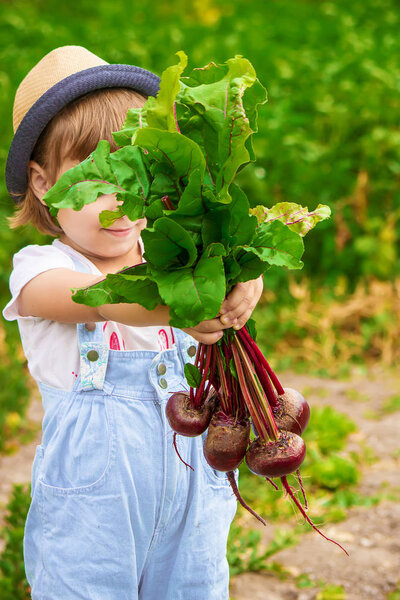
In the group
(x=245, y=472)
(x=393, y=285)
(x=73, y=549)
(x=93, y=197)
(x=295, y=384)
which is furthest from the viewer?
(x=393, y=285)

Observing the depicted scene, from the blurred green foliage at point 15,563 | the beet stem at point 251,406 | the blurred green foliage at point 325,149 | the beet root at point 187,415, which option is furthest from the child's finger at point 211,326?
the blurred green foliage at point 325,149

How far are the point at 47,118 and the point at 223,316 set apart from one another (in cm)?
70

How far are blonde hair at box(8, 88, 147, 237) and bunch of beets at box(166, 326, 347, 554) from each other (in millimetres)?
586

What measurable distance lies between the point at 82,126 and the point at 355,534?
2181 mm

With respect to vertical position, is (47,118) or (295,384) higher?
(47,118)

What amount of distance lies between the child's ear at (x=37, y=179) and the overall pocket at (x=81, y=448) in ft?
1.78

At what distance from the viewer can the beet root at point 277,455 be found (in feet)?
4.89

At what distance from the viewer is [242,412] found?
5.13 feet

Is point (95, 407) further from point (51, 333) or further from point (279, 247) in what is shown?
point (279, 247)

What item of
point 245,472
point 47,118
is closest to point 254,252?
point 47,118

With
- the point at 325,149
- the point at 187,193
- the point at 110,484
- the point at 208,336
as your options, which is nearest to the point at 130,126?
the point at 187,193

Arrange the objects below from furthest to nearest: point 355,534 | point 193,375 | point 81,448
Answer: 1. point 355,534
2. point 81,448
3. point 193,375

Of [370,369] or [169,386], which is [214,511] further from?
[370,369]

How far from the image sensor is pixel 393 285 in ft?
16.6
